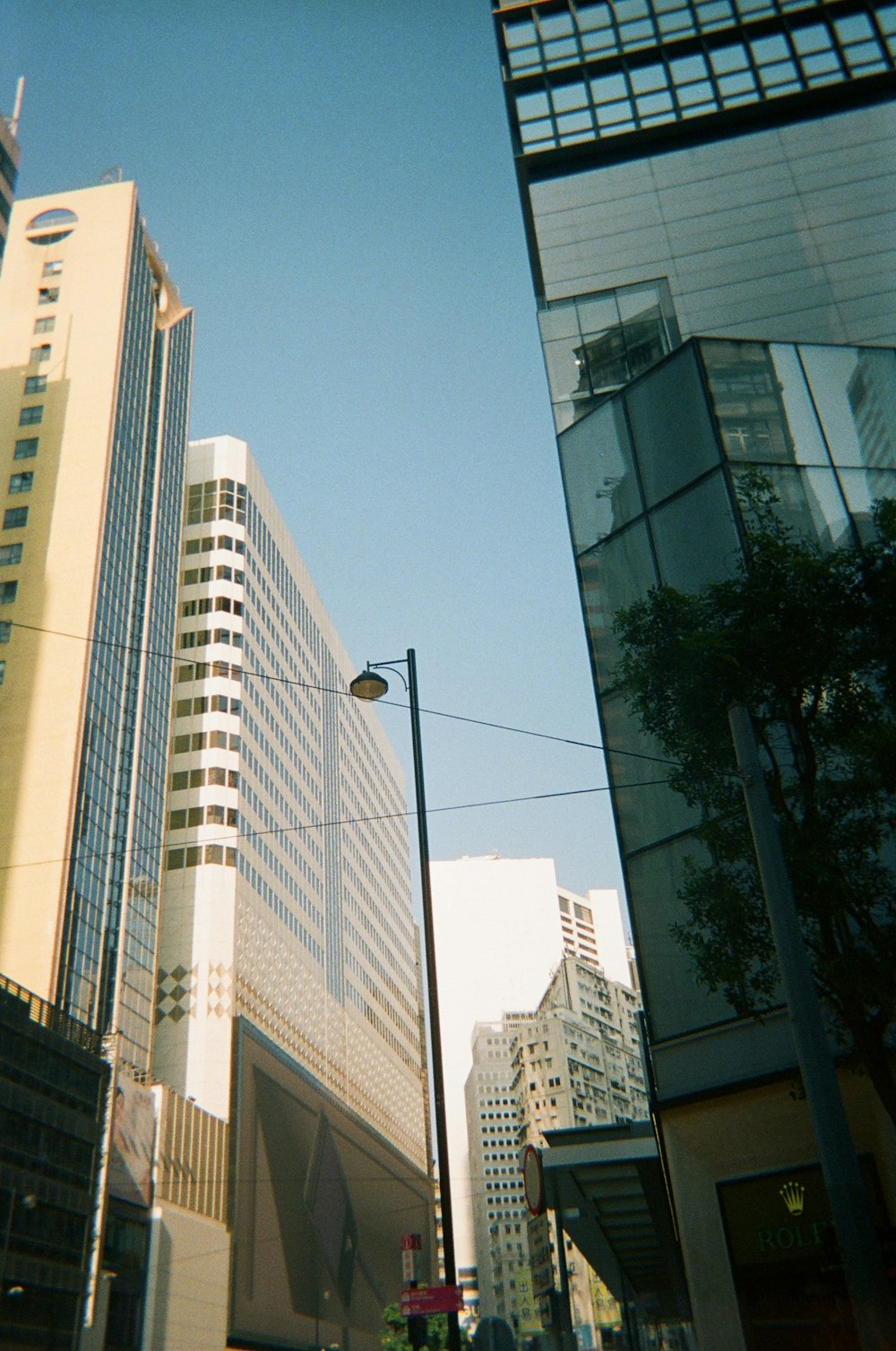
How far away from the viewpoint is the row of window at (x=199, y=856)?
252ft

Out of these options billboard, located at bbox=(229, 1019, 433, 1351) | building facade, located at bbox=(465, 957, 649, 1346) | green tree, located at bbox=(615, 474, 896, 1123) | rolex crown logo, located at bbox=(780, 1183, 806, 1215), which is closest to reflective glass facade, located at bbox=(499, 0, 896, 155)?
green tree, located at bbox=(615, 474, 896, 1123)

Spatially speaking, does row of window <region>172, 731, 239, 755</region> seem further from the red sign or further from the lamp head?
the red sign

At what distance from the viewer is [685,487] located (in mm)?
20688

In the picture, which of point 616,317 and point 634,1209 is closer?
point 634,1209

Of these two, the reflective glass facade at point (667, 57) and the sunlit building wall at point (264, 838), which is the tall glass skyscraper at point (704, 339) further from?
the sunlit building wall at point (264, 838)

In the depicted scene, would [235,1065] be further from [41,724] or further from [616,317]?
[616,317]

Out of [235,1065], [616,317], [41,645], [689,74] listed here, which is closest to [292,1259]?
[235,1065]

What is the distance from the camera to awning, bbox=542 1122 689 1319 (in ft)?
62.5

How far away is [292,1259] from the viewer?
7219cm

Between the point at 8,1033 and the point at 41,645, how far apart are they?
3243cm

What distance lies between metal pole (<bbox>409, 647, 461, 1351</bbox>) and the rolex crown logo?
15.9ft

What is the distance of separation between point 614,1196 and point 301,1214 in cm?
5959

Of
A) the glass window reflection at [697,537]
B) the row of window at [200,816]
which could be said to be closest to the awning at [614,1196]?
the glass window reflection at [697,537]

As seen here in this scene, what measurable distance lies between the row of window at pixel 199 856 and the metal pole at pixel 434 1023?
63.1 meters
